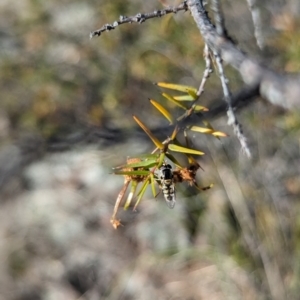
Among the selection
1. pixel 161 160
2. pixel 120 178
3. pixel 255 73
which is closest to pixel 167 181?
pixel 161 160

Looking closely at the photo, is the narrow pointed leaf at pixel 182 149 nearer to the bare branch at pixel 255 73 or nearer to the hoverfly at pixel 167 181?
the hoverfly at pixel 167 181

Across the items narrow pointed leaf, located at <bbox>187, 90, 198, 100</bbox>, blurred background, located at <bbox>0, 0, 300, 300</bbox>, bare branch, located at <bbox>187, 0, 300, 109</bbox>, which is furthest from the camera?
blurred background, located at <bbox>0, 0, 300, 300</bbox>

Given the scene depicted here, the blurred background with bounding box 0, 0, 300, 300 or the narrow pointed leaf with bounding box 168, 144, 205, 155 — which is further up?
the narrow pointed leaf with bounding box 168, 144, 205, 155

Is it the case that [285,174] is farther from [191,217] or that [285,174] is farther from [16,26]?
[16,26]

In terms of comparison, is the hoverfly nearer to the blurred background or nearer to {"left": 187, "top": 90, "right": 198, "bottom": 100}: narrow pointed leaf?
{"left": 187, "top": 90, "right": 198, "bottom": 100}: narrow pointed leaf

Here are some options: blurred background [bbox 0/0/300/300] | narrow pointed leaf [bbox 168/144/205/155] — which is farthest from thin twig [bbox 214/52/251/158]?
blurred background [bbox 0/0/300/300]

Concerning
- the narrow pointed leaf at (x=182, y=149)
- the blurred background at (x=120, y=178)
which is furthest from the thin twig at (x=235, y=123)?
the blurred background at (x=120, y=178)
